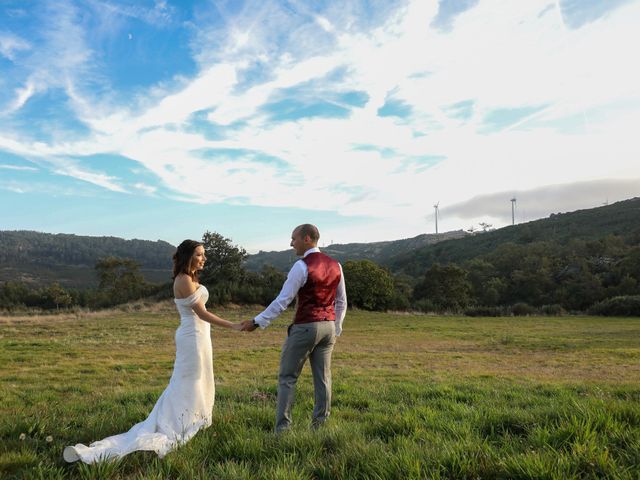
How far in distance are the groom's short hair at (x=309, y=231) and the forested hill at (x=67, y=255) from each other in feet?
418

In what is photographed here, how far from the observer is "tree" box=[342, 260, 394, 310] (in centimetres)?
4866

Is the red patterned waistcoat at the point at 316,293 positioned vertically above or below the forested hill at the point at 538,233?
below

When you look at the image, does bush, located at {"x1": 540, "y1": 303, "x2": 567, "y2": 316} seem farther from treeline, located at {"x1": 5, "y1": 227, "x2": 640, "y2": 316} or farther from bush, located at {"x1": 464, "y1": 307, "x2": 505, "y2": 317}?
bush, located at {"x1": 464, "y1": 307, "x2": 505, "y2": 317}

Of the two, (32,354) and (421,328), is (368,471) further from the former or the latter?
(421,328)

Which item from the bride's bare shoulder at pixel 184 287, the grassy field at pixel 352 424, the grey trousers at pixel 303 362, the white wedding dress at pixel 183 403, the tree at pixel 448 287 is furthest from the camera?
the tree at pixel 448 287

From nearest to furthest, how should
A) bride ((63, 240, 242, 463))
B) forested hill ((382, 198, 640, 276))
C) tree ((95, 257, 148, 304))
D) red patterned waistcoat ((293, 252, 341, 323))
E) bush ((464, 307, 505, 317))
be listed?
bride ((63, 240, 242, 463)) → red patterned waistcoat ((293, 252, 341, 323)) → bush ((464, 307, 505, 317)) → tree ((95, 257, 148, 304)) → forested hill ((382, 198, 640, 276))

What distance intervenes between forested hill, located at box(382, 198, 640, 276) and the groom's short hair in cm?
10522

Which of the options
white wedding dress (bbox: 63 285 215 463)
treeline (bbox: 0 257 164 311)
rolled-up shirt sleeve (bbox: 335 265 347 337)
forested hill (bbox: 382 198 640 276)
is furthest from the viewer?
forested hill (bbox: 382 198 640 276)

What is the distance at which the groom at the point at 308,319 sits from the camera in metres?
5.43

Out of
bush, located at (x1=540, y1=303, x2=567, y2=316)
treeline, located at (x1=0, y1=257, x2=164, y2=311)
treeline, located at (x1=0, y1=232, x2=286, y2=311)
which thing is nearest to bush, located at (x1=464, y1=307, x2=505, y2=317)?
bush, located at (x1=540, y1=303, x2=567, y2=316)

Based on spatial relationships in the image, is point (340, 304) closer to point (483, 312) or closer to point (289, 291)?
point (289, 291)

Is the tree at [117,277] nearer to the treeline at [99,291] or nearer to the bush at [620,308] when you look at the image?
the treeline at [99,291]

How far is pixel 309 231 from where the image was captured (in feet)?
19.0

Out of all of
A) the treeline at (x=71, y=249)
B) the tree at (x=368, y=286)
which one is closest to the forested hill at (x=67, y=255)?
the treeline at (x=71, y=249)
